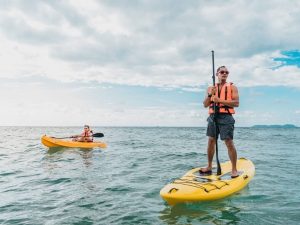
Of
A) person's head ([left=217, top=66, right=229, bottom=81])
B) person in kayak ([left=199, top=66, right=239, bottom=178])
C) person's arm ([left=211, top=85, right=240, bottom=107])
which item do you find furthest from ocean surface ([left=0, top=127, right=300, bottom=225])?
person's head ([left=217, top=66, right=229, bottom=81])

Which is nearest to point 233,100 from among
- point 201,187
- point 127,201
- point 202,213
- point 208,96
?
point 208,96

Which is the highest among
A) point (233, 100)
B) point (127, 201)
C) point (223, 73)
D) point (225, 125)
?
point (223, 73)

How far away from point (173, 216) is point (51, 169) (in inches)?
351

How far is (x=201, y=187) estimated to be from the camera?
7035 mm

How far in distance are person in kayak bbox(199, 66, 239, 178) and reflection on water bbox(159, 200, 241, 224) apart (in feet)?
5.14

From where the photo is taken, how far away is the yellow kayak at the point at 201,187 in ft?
21.8

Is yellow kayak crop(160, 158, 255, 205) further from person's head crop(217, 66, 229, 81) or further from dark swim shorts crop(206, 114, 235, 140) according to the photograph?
person's head crop(217, 66, 229, 81)

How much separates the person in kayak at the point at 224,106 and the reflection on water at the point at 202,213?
1568 mm

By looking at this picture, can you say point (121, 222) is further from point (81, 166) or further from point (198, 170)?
point (81, 166)

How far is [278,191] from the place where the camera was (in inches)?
342

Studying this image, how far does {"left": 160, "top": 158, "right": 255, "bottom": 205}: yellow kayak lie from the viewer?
6.65 metres

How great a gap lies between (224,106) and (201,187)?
2221 mm

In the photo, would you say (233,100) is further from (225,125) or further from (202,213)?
(202,213)

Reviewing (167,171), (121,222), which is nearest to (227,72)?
(121,222)
